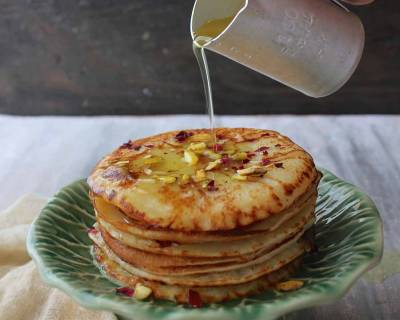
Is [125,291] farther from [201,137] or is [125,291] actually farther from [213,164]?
[201,137]

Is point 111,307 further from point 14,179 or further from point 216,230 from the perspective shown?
point 14,179

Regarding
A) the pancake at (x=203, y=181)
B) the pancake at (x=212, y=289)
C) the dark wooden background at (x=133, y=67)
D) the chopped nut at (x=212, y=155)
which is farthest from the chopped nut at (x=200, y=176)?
the dark wooden background at (x=133, y=67)

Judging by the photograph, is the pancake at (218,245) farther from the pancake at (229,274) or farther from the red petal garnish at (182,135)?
the red petal garnish at (182,135)

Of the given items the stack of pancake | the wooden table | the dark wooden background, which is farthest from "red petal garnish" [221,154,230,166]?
the dark wooden background

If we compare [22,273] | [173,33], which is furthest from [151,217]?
[173,33]

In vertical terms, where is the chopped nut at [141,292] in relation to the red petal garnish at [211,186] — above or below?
below

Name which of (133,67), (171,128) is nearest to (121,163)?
(171,128)

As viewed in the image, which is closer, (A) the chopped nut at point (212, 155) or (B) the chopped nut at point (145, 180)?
(B) the chopped nut at point (145, 180)
